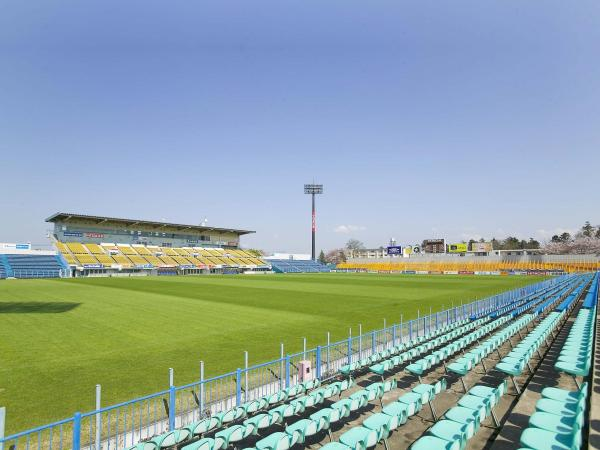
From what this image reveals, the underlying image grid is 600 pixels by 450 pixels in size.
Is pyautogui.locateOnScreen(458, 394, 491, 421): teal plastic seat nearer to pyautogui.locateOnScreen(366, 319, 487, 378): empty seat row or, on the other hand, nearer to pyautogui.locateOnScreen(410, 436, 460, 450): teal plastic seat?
pyautogui.locateOnScreen(410, 436, 460, 450): teal plastic seat

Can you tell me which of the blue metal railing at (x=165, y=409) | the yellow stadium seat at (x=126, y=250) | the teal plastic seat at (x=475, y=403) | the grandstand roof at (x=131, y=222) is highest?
the grandstand roof at (x=131, y=222)

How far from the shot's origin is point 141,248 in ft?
257

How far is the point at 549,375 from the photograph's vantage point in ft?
32.7

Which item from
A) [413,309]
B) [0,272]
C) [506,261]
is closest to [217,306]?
[413,309]

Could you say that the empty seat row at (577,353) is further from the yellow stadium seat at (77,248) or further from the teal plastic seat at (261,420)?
the yellow stadium seat at (77,248)

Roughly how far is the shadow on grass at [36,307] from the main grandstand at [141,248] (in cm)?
4026

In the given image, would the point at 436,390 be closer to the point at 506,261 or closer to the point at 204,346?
the point at 204,346

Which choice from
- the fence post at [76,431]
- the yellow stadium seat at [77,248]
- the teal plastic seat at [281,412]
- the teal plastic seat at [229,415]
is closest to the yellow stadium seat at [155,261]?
the yellow stadium seat at [77,248]

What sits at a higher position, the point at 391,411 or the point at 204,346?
the point at 391,411

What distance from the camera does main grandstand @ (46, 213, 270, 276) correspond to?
2657 inches

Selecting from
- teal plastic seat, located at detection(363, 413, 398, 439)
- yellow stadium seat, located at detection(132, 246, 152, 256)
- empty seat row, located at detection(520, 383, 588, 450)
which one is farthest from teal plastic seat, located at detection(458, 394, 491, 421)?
yellow stadium seat, located at detection(132, 246, 152, 256)

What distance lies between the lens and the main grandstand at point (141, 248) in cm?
6750

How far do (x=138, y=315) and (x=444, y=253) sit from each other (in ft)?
318

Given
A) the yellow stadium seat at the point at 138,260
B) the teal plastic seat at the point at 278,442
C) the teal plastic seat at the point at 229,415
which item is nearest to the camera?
the teal plastic seat at the point at 278,442
